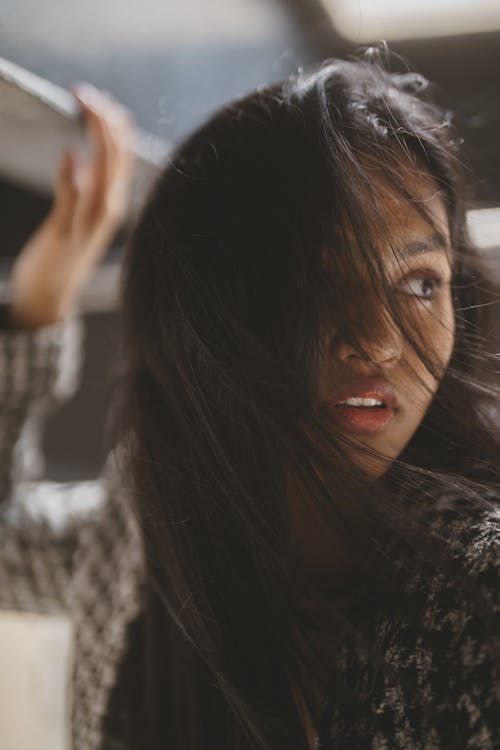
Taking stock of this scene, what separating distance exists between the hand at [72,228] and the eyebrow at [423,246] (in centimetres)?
47

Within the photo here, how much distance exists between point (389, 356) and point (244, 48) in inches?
28.7

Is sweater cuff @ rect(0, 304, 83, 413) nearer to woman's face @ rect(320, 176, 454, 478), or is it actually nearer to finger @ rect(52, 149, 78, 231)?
finger @ rect(52, 149, 78, 231)

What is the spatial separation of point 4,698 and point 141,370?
87 centimetres

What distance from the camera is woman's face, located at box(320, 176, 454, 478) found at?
2.14 feet

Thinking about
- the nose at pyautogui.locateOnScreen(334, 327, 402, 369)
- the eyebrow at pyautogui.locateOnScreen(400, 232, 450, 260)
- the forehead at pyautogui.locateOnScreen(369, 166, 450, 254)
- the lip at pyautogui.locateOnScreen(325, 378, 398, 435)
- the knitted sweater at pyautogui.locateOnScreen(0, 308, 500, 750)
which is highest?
the forehead at pyautogui.locateOnScreen(369, 166, 450, 254)

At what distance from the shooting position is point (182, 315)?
0.70 m

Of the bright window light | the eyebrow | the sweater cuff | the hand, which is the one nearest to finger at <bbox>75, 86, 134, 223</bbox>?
the hand

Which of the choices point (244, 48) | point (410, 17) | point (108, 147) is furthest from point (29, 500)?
point (410, 17)

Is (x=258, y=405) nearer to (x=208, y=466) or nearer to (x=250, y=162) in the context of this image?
(x=208, y=466)

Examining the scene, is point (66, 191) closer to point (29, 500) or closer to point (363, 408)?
point (29, 500)

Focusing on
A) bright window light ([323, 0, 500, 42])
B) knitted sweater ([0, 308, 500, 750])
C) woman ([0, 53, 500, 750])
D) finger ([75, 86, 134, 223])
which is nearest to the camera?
knitted sweater ([0, 308, 500, 750])

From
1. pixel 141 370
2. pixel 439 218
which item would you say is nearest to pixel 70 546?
pixel 141 370

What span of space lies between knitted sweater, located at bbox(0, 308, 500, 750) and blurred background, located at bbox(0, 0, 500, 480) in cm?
13

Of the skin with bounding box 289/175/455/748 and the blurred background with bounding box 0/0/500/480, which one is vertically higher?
the blurred background with bounding box 0/0/500/480
